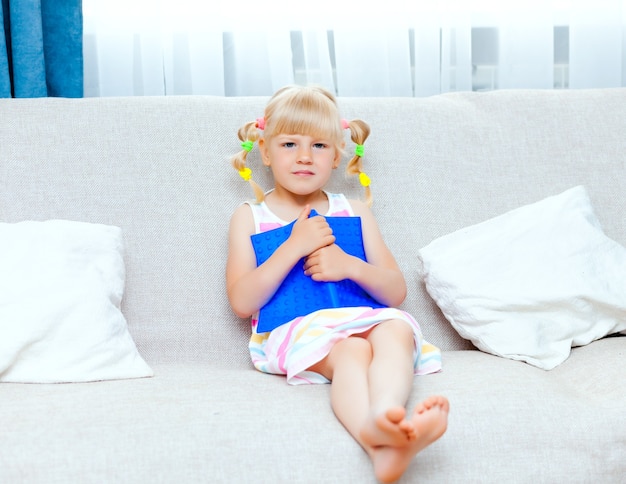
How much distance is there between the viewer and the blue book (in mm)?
1607

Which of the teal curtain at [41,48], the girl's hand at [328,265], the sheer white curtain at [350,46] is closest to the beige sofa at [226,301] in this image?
the girl's hand at [328,265]

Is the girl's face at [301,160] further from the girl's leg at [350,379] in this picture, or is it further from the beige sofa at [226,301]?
the girl's leg at [350,379]

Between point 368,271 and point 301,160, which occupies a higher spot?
point 301,160

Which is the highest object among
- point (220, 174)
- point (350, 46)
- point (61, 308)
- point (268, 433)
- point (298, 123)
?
point (350, 46)

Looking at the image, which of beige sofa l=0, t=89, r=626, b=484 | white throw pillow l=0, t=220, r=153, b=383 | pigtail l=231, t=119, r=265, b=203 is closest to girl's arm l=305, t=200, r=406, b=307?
beige sofa l=0, t=89, r=626, b=484

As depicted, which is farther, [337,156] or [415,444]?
[337,156]

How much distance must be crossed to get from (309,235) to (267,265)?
0.10 m

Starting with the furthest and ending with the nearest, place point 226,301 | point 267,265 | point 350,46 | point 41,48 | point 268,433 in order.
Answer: point 350,46 < point 41,48 < point 226,301 < point 267,265 < point 268,433

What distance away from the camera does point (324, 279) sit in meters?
1.59

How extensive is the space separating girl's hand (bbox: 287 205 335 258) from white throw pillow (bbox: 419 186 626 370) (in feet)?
0.84

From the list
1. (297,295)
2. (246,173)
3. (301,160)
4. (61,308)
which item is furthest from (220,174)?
(61,308)

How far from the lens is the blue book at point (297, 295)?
1.61m

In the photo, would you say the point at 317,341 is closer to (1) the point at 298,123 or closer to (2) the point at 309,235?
(2) the point at 309,235

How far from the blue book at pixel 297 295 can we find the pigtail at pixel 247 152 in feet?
0.43
